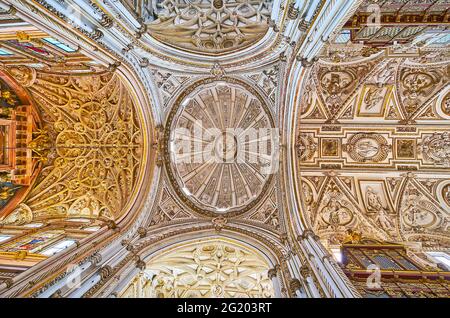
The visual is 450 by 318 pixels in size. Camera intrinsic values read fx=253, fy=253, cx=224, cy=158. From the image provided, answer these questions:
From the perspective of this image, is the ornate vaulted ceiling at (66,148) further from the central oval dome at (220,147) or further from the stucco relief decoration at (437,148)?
the stucco relief decoration at (437,148)

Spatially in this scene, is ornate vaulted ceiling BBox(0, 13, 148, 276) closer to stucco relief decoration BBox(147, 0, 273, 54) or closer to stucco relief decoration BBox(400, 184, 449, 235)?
stucco relief decoration BBox(147, 0, 273, 54)

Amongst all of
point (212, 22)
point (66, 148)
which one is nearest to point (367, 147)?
point (212, 22)

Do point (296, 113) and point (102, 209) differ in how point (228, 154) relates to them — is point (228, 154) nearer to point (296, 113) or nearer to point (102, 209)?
point (296, 113)

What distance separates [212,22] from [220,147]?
5645 mm

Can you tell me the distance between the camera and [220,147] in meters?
12.9

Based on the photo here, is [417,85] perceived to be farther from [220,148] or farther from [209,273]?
[209,273]

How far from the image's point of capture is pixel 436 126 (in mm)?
11203

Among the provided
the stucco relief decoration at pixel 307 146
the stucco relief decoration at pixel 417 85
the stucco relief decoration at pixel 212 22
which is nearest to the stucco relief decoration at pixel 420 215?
the stucco relief decoration at pixel 417 85

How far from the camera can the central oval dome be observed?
37.7 ft

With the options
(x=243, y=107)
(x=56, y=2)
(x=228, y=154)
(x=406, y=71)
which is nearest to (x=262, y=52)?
(x=243, y=107)

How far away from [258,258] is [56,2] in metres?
9.99

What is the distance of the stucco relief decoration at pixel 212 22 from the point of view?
10336mm

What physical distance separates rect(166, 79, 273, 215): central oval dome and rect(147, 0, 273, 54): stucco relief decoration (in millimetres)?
1658

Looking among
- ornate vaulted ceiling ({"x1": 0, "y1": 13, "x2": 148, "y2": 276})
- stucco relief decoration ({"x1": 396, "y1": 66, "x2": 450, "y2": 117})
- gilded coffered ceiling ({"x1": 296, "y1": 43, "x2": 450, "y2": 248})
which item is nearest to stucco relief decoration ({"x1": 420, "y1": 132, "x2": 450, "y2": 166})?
gilded coffered ceiling ({"x1": 296, "y1": 43, "x2": 450, "y2": 248})
